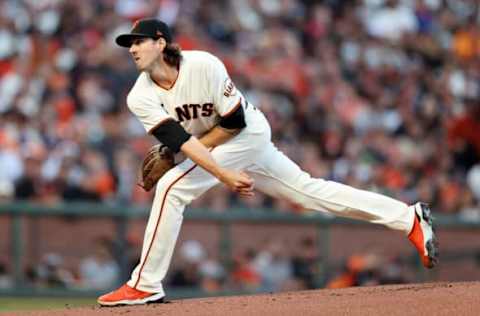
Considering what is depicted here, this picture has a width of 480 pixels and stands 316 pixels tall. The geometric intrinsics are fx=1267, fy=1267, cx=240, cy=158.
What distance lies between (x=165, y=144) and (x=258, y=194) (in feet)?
18.7

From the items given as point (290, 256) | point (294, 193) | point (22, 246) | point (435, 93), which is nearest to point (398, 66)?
point (435, 93)

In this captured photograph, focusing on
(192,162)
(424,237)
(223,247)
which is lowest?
(424,237)

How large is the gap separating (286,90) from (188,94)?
22.2 feet

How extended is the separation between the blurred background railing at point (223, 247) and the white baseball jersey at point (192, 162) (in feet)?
16.3

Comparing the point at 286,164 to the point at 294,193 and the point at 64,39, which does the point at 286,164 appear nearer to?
the point at 294,193

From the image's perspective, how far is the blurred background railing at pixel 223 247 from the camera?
40.3 feet

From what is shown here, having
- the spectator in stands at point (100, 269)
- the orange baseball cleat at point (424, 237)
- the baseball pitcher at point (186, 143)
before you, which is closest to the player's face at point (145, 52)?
the baseball pitcher at point (186, 143)

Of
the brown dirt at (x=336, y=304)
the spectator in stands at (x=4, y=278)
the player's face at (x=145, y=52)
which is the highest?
the player's face at (x=145, y=52)

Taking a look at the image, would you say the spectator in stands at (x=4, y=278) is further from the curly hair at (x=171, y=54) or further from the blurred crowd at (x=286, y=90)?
the curly hair at (x=171, y=54)

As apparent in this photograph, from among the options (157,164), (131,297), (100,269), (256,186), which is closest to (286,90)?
(100,269)

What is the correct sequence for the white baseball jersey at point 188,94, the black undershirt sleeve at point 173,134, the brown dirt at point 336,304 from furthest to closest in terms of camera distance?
the white baseball jersey at point 188,94, the black undershirt sleeve at point 173,134, the brown dirt at point 336,304

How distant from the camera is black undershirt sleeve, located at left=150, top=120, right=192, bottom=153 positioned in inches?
267

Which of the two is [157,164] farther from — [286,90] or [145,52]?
[286,90]

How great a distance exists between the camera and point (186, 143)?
677 centimetres
